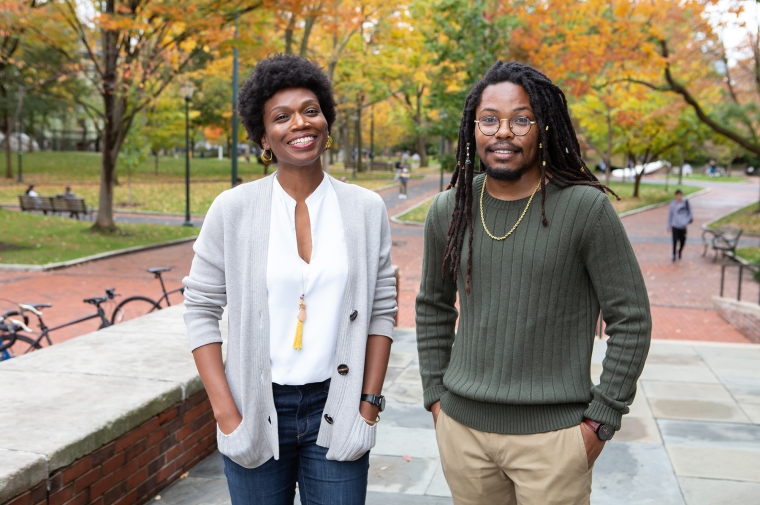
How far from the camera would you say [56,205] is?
24344mm

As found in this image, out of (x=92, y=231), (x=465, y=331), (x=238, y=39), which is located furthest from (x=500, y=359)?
(x=92, y=231)

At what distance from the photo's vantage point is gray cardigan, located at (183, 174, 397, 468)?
2.34 metres

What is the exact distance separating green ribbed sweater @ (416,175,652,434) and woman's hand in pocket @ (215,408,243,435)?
68 centimetres

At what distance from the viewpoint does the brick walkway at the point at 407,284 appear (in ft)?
37.8

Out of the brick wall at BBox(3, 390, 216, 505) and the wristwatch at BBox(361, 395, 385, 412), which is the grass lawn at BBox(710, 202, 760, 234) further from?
the wristwatch at BBox(361, 395, 385, 412)

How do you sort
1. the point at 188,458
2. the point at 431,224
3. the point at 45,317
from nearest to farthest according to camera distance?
the point at 431,224 < the point at 188,458 < the point at 45,317

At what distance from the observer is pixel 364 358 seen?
2.44m

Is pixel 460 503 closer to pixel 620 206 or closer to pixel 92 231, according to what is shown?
pixel 92 231

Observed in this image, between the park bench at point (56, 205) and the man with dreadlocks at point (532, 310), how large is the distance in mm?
23533

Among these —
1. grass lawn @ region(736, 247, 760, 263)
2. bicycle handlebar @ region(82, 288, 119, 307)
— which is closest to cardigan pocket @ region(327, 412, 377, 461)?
bicycle handlebar @ region(82, 288, 119, 307)

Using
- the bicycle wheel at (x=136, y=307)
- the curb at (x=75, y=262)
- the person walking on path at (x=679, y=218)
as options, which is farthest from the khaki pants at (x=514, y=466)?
the person walking on path at (x=679, y=218)

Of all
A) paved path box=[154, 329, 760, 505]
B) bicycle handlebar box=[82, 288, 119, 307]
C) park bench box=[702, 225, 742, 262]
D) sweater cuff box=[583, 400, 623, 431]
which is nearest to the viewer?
sweater cuff box=[583, 400, 623, 431]

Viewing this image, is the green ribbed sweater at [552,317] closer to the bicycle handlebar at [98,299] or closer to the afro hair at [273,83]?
the afro hair at [273,83]

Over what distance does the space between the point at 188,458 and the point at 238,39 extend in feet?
44.8
